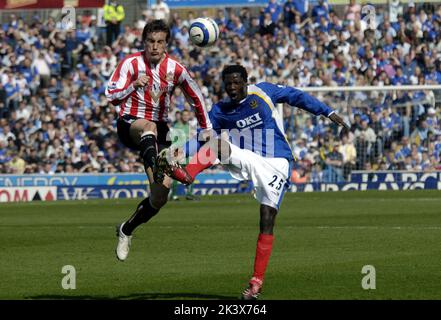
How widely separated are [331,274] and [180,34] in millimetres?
24267

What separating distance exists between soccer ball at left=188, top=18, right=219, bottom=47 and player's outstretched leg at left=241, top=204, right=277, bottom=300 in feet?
13.8

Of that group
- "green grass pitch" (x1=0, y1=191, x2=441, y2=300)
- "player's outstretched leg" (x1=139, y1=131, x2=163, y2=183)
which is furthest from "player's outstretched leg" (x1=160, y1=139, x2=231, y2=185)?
"green grass pitch" (x1=0, y1=191, x2=441, y2=300)

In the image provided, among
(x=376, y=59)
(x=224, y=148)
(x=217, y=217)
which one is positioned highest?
(x=376, y=59)

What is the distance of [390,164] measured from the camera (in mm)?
30312

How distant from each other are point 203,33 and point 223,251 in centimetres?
314

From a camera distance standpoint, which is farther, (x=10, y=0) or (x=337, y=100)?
(x=10, y=0)

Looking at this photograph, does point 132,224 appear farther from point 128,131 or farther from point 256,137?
point 256,137

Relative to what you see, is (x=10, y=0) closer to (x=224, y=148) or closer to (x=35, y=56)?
(x=35, y=56)

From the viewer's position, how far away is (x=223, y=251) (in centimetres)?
1571

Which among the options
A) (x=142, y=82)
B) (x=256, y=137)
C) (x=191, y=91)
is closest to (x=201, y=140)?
(x=256, y=137)

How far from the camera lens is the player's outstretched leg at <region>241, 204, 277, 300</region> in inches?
422

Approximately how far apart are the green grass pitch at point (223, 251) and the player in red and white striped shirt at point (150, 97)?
93cm
